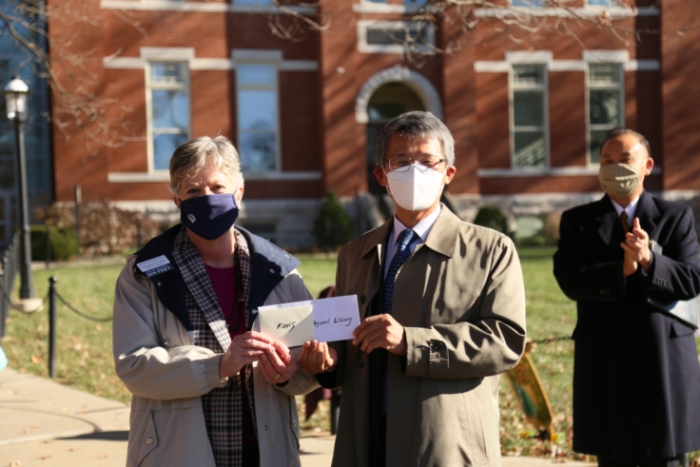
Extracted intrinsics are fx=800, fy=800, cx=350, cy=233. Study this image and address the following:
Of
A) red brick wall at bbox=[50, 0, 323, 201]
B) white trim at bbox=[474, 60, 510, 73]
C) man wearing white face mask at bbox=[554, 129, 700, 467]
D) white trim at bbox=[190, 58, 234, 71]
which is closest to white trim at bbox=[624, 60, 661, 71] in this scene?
white trim at bbox=[474, 60, 510, 73]

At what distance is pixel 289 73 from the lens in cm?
2234

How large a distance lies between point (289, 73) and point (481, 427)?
793 inches

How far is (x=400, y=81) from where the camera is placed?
22922mm

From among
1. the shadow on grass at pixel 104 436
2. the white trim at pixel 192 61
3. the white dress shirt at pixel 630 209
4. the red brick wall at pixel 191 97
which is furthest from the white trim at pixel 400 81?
the white dress shirt at pixel 630 209

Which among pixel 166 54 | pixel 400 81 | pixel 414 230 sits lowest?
pixel 414 230

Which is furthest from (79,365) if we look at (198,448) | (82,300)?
(198,448)

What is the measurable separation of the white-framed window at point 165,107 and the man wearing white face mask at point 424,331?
19172 mm

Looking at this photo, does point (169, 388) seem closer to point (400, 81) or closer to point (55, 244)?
point (55, 244)

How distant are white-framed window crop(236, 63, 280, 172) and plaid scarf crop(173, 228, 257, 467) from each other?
19.2 m

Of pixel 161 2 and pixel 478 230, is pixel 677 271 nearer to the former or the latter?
pixel 478 230

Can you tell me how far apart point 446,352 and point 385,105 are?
71.4 ft

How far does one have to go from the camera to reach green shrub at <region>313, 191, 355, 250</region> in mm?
21073

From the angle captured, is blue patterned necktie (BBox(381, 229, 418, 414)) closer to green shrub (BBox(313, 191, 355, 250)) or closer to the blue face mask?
the blue face mask

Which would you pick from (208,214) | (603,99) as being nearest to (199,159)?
(208,214)
